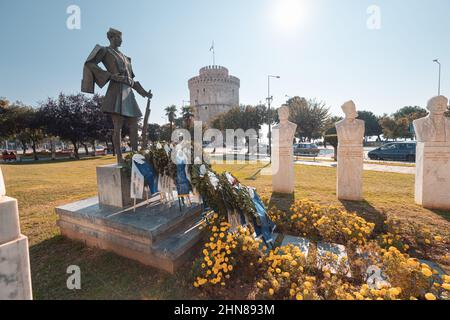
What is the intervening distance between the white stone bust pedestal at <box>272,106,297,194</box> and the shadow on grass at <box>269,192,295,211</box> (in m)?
0.36

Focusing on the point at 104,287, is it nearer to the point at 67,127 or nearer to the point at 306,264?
the point at 306,264

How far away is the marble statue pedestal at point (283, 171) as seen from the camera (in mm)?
6953

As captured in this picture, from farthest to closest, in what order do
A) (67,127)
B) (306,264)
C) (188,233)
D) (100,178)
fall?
1. (67,127)
2. (100,178)
3. (188,233)
4. (306,264)

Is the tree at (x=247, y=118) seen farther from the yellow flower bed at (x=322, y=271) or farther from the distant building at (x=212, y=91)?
the yellow flower bed at (x=322, y=271)

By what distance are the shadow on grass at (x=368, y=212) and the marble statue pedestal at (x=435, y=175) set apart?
133 cm

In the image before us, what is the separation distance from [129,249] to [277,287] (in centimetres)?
226

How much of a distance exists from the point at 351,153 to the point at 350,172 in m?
0.53

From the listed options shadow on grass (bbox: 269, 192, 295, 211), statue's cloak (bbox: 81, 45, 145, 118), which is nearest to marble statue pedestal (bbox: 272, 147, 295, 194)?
shadow on grass (bbox: 269, 192, 295, 211)

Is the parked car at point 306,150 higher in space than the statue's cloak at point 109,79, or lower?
lower

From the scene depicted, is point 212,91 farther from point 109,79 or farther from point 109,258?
point 109,258

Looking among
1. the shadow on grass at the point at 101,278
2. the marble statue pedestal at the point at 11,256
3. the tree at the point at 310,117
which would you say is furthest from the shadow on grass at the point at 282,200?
the tree at the point at 310,117

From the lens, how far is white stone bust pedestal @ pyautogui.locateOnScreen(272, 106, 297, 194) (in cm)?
697

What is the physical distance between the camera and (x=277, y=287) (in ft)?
7.73

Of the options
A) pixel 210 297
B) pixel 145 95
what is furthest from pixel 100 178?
pixel 210 297
